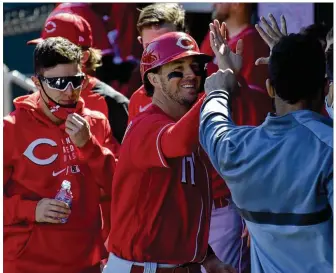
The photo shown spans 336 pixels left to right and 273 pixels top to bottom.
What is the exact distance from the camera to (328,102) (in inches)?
167

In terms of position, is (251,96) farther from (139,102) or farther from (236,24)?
(236,24)

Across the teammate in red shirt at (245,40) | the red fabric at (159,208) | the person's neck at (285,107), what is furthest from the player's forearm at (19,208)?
the person's neck at (285,107)

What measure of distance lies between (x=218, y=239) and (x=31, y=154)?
122 cm


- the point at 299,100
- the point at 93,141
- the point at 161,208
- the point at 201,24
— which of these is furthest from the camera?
the point at 201,24

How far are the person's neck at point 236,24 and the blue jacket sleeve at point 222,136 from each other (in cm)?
209

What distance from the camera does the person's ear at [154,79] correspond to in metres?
4.16

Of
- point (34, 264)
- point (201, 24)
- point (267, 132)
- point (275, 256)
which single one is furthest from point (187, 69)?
point (201, 24)

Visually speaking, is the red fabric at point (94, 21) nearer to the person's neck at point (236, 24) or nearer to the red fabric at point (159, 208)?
the person's neck at point (236, 24)

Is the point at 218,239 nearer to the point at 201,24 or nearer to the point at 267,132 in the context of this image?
the point at 267,132

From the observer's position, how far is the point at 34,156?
15.4ft

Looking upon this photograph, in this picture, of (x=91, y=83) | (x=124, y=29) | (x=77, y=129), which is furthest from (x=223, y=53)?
(x=124, y=29)

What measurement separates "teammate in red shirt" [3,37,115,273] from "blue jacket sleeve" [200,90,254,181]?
4.04ft

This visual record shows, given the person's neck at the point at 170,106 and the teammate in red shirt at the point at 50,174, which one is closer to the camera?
the person's neck at the point at 170,106

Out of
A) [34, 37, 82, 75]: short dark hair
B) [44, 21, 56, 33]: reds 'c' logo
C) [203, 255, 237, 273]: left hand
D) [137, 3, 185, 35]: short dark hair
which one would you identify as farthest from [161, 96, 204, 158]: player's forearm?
[44, 21, 56, 33]: reds 'c' logo
